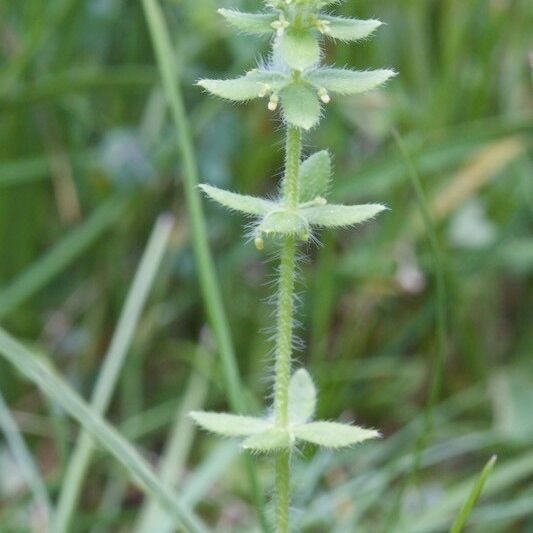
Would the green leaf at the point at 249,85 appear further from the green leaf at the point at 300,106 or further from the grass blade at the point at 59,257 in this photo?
the grass blade at the point at 59,257

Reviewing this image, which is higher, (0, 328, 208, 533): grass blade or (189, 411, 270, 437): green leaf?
(189, 411, 270, 437): green leaf

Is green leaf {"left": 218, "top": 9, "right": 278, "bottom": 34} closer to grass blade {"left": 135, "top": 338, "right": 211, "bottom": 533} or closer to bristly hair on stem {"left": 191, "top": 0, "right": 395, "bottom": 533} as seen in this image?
bristly hair on stem {"left": 191, "top": 0, "right": 395, "bottom": 533}

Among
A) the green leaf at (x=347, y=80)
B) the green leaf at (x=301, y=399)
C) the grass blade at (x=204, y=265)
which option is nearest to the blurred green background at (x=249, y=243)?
the grass blade at (x=204, y=265)

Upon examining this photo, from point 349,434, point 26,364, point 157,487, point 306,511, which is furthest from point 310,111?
point 306,511

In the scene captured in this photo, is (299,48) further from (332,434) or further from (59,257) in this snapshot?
(59,257)

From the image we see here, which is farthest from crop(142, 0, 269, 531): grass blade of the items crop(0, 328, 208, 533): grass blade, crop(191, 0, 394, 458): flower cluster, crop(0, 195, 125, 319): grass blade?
crop(0, 195, 125, 319): grass blade

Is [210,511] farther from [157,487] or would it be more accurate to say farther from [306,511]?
[157,487]
